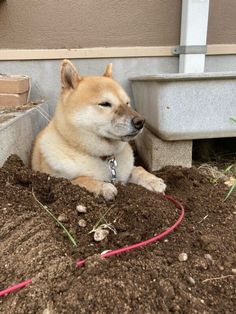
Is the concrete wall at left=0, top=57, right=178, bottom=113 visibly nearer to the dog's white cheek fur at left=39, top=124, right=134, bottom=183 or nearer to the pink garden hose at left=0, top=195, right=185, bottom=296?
the dog's white cheek fur at left=39, top=124, right=134, bottom=183

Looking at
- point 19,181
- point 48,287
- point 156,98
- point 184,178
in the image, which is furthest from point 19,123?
point 48,287

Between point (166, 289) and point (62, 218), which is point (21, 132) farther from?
point (166, 289)

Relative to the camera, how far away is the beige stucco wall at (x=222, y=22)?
336 cm

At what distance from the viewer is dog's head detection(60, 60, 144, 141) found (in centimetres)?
199

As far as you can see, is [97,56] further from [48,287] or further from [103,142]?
[48,287]

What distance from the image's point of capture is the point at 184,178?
2275 mm

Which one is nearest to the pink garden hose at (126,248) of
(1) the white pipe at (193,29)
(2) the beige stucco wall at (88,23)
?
(1) the white pipe at (193,29)

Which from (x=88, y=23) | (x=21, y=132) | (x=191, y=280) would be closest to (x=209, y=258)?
(x=191, y=280)

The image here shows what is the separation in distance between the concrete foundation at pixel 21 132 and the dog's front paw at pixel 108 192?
66 centimetres

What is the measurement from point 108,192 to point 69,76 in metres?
0.85

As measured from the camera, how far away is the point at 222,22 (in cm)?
340

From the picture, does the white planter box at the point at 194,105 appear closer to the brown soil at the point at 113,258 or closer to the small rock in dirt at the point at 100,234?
the brown soil at the point at 113,258

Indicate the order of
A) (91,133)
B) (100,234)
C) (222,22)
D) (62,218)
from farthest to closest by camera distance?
(222,22) < (91,133) < (62,218) < (100,234)

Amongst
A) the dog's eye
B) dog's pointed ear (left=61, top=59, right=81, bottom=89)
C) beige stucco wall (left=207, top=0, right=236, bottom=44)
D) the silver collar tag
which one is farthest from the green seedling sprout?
beige stucco wall (left=207, top=0, right=236, bottom=44)
